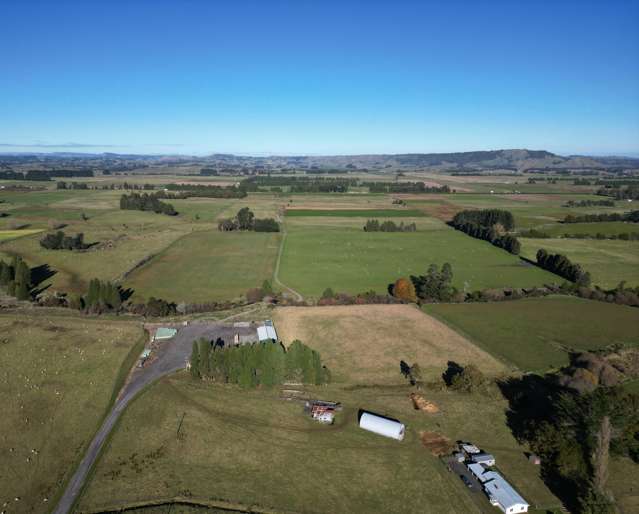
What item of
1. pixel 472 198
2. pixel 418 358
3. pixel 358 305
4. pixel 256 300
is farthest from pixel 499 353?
pixel 472 198

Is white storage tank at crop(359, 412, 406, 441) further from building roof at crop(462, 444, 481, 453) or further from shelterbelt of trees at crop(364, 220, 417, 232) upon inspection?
shelterbelt of trees at crop(364, 220, 417, 232)

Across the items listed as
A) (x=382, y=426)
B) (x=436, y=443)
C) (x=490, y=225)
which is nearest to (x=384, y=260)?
(x=490, y=225)

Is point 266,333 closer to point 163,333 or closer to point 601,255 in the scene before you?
point 163,333

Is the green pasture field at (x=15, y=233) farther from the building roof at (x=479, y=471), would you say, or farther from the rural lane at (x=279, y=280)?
the building roof at (x=479, y=471)

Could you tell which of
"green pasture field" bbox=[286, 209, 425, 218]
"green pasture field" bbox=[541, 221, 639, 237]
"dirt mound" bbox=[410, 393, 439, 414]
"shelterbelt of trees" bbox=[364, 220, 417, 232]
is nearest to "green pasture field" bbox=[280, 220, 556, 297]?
"shelterbelt of trees" bbox=[364, 220, 417, 232]

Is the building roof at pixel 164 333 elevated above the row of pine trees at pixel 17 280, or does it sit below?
below

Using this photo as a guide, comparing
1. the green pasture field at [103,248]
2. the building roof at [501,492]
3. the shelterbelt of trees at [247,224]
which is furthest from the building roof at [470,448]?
the shelterbelt of trees at [247,224]

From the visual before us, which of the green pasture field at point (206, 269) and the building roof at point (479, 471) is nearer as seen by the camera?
the building roof at point (479, 471)
